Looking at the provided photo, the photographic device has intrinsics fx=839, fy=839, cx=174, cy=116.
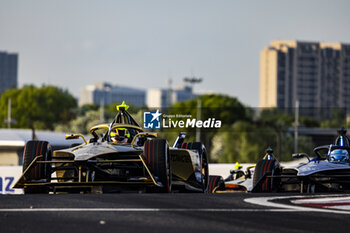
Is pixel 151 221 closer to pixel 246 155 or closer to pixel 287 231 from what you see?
pixel 287 231

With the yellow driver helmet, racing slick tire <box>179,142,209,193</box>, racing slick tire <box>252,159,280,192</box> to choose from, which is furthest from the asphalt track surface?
racing slick tire <box>252,159,280,192</box>

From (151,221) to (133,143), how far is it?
659 cm

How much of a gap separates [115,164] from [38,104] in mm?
127545

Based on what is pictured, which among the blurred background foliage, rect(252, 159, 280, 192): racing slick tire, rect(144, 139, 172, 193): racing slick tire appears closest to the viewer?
rect(144, 139, 172, 193): racing slick tire

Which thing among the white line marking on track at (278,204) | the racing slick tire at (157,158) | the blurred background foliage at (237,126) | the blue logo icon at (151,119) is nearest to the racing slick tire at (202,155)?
the blurred background foliage at (237,126)

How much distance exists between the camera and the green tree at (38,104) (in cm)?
13475

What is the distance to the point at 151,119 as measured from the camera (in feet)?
88.1

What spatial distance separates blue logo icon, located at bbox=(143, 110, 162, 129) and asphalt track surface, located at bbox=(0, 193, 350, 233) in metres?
17.9

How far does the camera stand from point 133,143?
44.1ft

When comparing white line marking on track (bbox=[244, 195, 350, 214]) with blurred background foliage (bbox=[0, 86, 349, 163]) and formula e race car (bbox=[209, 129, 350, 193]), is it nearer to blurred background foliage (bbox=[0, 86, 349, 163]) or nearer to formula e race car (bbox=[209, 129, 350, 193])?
formula e race car (bbox=[209, 129, 350, 193])

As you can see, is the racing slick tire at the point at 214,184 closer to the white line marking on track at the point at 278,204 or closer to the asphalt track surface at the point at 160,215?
the white line marking on track at the point at 278,204

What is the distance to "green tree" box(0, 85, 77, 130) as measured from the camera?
134750 millimetres

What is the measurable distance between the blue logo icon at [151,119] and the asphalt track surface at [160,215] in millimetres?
17888

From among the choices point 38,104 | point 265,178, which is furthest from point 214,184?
point 38,104
